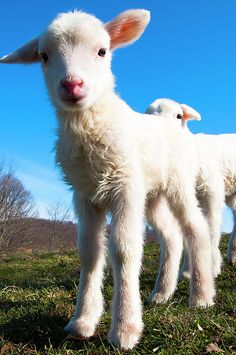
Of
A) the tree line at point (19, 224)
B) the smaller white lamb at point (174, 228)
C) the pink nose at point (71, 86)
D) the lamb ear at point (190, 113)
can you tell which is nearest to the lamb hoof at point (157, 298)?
the smaller white lamb at point (174, 228)

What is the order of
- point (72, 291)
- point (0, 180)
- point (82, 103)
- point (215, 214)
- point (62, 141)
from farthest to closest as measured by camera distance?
point (0, 180) → point (215, 214) → point (72, 291) → point (62, 141) → point (82, 103)

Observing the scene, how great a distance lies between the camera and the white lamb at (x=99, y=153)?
3879 mm

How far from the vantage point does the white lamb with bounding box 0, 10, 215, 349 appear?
388cm

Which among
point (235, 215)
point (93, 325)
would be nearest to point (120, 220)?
point (93, 325)

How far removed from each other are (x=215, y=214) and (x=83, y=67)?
4992 mm

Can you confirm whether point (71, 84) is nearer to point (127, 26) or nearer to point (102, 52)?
point (102, 52)

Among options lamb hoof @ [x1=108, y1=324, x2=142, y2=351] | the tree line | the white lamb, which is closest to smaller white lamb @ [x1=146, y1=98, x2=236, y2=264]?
the white lamb

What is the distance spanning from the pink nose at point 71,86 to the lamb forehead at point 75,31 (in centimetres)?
53

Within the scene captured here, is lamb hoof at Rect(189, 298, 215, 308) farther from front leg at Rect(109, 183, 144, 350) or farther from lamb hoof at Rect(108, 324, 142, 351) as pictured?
lamb hoof at Rect(108, 324, 142, 351)

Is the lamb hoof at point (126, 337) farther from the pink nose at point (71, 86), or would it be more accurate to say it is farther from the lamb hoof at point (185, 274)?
the lamb hoof at point (185, 274)

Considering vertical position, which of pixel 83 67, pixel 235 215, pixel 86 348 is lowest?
pixel 86 348

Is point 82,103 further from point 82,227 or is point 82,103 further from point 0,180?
point 0,180

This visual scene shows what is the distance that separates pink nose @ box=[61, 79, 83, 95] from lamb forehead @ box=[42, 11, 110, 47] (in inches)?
20.8

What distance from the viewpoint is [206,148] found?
884cm
